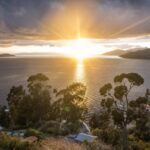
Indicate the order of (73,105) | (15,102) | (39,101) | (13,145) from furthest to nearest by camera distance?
(15,102) < (39,101) < (73,105) < (13,145)

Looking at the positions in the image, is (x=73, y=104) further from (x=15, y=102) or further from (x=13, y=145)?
(x=13, y=145)

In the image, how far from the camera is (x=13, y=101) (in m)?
56.3

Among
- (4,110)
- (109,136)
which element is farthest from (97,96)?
(109,136)

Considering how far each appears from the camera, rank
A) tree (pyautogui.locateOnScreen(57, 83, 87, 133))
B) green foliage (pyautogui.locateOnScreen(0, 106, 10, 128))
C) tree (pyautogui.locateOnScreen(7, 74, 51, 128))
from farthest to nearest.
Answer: green foliage (pyautogui.locateOnScreen(0, 106, 10, 128))
tree (pyautogui.locateOnScreen(7, 74, 51, 128))
tree (pyautogui.locateOnScreen(57, 83, 87, 133))

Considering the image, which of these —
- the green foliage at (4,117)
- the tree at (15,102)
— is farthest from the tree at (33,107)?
the green foliage at (4,117)

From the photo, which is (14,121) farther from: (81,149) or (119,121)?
(81,149)

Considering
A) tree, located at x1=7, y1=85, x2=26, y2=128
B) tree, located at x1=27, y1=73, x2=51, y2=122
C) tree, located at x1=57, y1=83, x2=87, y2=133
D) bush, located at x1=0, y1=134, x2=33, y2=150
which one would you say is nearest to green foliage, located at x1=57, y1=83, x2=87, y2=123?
tree, located at x1=57, y1=83, x2=87, y2=133

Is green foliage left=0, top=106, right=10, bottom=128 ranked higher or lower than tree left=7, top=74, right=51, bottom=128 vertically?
lower

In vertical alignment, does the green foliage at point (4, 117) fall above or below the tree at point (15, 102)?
→ below

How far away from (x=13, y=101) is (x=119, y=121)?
2656 cm

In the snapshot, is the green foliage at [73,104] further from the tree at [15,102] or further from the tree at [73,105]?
the tree at [15,102]

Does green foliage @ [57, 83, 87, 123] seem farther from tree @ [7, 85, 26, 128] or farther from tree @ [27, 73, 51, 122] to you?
tree @ [7, 85, 26, 128]

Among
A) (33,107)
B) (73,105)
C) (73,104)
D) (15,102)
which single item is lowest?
(33,107)

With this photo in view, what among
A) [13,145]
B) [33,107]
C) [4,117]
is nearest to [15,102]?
[4,117]
